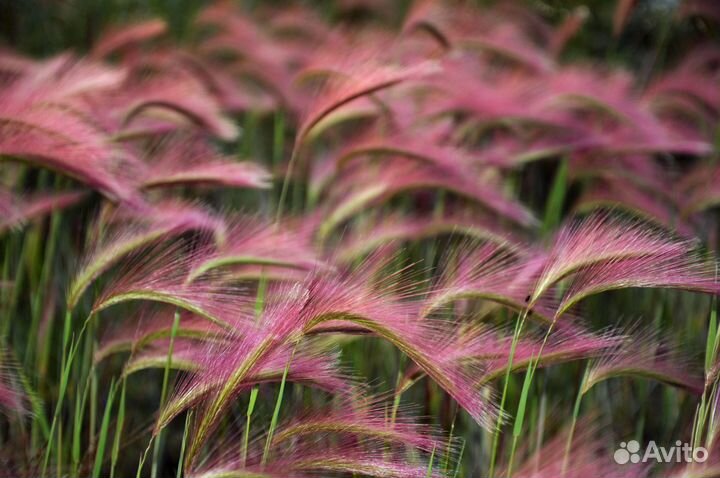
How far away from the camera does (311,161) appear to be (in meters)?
2.40

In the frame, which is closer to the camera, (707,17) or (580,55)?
(707,17)

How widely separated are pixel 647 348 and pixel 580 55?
1984 mm

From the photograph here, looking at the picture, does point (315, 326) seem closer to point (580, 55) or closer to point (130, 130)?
point (130, 130)

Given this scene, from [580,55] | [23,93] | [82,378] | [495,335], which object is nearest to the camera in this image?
[495,335]

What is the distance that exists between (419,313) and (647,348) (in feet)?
1.37

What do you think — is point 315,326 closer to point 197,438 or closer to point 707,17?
point 197,438

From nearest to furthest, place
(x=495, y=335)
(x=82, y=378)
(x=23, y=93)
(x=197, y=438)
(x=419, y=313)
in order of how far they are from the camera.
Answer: (x=197, y=438) → (x=419, y=313) → (x=495, y=335) → (x=82, y=378) → (x=23, y=93)

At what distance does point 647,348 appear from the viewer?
1.28m

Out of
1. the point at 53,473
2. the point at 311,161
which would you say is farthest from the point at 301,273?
the point at 311,161

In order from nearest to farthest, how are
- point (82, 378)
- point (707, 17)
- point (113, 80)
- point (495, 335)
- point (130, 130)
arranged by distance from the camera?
point (495, 335)
point (82, 378)
point (113, 80)
point (130, 130)
point (707, 17)

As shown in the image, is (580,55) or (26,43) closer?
(26,43)

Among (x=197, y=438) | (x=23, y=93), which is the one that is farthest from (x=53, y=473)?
(x=23, y=93)

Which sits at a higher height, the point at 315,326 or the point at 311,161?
the point at 311,161

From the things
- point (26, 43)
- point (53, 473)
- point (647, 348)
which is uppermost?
point (26, 43)
